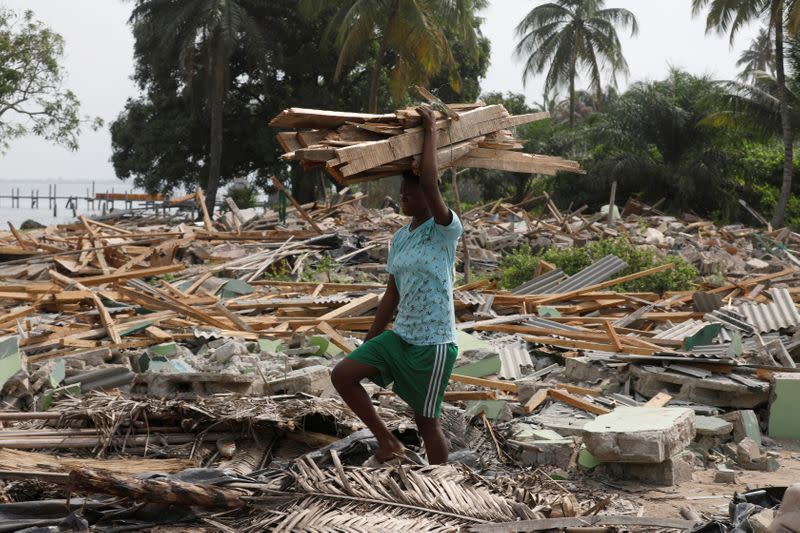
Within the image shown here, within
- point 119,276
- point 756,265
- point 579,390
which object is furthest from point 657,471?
point 756,265

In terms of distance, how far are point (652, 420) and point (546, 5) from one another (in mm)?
30768

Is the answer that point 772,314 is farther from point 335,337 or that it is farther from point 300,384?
point 300,384

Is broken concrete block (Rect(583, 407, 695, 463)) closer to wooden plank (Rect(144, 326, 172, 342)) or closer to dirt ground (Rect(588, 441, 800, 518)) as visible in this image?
dirt ground (Rect(588, 441, 800, 518))

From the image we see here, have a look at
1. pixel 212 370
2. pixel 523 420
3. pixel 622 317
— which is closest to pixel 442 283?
pixel 523 420

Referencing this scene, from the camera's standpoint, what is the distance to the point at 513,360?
6.67 metres

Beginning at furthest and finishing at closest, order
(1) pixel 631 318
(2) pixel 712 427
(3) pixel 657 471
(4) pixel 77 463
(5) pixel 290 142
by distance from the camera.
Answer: (1) pixel 631 318 → (2) pixel 712 427 → (3) pixel 657 471 → (4) pixel 77 463 → (5) pixel 290 142

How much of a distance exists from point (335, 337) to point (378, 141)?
11.6 feet

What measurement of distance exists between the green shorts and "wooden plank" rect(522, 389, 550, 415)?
1.96 meters

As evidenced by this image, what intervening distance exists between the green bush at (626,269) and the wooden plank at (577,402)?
4890 mm

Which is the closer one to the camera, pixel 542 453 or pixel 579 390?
pixel 542 453

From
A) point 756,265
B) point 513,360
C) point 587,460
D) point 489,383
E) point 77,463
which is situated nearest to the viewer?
point 77,463

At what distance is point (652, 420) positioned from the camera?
4676mm

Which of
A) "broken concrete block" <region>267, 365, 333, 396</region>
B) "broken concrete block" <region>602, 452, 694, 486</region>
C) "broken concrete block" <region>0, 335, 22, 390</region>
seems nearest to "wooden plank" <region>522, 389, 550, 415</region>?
"broken concrete block" <region>602, 452, 694, 486</region>

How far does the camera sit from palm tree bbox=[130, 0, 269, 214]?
2562 centimetres
